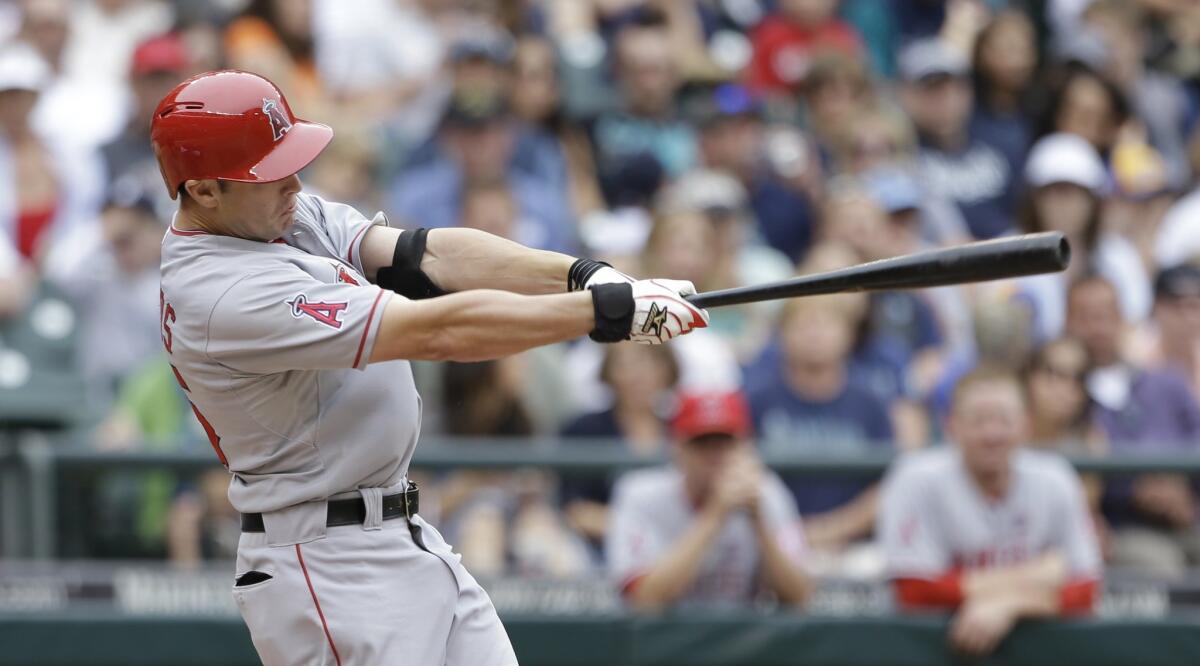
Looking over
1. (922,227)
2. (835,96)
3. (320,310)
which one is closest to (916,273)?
(320,310)

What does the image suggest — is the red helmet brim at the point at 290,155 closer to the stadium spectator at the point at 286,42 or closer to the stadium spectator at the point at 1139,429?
the stadium spectator at the point at 1139,429

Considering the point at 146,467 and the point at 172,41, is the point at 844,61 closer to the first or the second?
the point at 172,41

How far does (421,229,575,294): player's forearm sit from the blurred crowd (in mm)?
2005

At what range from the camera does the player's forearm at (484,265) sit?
3949 millimetres

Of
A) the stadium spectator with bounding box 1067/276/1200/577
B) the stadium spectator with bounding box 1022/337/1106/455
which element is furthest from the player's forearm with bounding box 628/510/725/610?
the stadium spectator with bounding box 1067/276/1200/577

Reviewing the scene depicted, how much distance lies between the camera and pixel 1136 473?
20.9 feet

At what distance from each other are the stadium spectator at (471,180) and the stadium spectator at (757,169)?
0.91 meters

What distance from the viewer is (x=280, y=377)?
3629 millimetres

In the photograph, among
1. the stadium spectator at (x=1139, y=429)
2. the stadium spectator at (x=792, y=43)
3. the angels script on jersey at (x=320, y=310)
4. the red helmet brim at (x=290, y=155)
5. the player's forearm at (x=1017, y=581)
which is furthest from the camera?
the stadium spectator at (x=792, y=43)

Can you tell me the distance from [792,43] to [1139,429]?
3.34 m

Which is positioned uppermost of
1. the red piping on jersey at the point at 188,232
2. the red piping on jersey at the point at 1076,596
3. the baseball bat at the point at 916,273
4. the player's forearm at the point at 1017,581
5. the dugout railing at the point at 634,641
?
the red piping on jersey at the point at 188,232

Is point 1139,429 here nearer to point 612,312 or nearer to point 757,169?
point 757,169

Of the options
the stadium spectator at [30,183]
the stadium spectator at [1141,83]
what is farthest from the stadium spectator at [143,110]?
the stadium spectator at [1141,83]

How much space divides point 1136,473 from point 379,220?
3.51 meters
